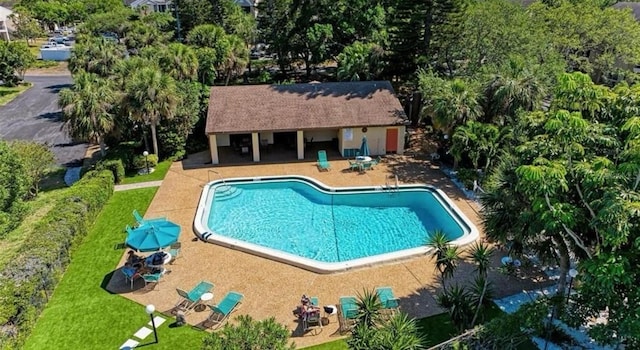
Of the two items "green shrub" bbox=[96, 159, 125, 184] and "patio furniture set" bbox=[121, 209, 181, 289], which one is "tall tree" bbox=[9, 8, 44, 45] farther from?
"patio furniture set" bbox=[121, 209, 181, 289]

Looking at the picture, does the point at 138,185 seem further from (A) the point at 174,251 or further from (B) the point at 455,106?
(B) the point at 455,106

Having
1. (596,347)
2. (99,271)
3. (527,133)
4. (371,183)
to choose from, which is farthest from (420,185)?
(99,271)

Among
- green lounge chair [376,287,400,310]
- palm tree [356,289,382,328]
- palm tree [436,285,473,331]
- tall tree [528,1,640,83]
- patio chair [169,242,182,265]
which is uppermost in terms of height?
tall tree [528,1,640,83]

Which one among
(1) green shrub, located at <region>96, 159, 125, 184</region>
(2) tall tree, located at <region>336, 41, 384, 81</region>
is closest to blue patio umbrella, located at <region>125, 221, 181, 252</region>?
(1) green shrub, located at <region>96, 159, 125, 184</region>

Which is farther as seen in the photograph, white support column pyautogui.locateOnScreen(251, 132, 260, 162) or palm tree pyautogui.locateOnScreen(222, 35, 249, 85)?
palm tree pyautogui.locateOnScreen(222, 35, 249, 85)

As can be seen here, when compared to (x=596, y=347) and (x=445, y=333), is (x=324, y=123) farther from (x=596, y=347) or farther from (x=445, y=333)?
(x=596, y=347)

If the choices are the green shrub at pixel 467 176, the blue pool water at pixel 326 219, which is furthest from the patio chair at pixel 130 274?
the green shrub at pixel 467 176

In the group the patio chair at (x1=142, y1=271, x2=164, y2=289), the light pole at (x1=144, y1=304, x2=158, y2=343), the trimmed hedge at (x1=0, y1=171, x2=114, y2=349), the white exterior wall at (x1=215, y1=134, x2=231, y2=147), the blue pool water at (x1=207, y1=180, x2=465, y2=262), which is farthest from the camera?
the white exterior wall at (x1=215, y1=134, x2=231, y2=147)
